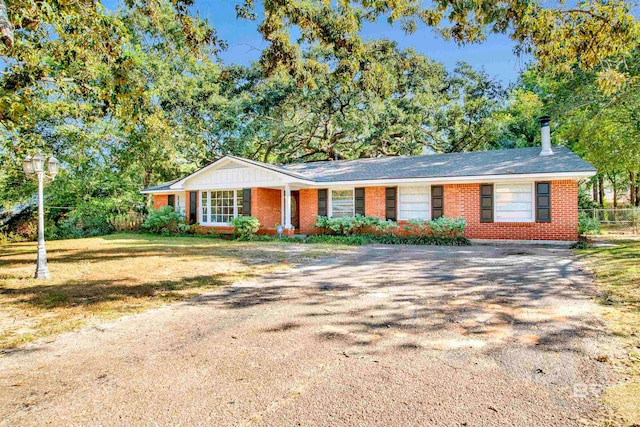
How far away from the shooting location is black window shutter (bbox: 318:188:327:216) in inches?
656

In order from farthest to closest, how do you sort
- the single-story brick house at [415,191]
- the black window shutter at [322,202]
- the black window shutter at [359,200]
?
1. the black window shutter at [322,202]
2. the black window shutter at [359,200]
3. the single-story brick house at [415,191]

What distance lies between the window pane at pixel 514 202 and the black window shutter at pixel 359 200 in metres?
5.24

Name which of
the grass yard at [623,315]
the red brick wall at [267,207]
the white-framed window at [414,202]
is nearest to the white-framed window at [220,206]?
the red brick wall at [267,207]

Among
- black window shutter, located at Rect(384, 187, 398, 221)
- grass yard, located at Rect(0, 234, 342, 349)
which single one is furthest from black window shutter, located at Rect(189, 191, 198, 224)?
black window shutter, located at Rect(384, 187, 398, 221)

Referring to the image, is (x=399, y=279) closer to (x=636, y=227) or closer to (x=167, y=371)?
(x=167, y=371)

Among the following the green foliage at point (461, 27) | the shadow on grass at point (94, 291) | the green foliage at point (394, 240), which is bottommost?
the shadow on grass at point (94, 291)

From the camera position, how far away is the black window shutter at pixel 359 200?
16.0 m

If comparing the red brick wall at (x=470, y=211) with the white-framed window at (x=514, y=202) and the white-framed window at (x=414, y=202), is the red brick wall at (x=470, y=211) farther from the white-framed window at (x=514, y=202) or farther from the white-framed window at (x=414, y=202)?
the white-framed window at (x=414, y=202)

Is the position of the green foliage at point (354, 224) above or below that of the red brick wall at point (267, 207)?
below

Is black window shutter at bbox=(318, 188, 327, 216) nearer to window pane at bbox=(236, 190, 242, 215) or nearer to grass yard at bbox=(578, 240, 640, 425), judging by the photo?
window pane at bbox=(236, 190, 242, 215)

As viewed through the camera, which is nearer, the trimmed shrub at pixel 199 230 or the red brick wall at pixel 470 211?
the red brick wall at pixel 470 211

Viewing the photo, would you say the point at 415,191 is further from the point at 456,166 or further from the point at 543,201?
the point at 543,201

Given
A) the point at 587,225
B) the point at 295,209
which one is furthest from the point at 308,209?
the point at 587,225

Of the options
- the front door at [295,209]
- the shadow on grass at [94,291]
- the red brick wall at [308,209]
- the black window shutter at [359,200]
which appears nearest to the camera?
the shadow on grass at [94,291]
